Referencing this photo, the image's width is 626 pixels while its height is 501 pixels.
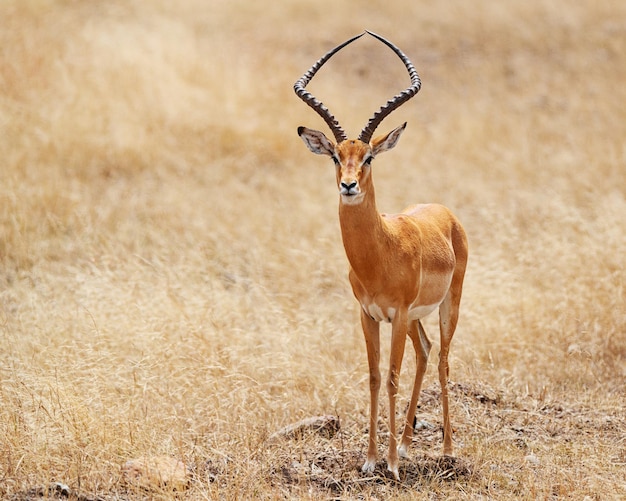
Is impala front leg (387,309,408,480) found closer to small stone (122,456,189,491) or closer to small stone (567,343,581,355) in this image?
small stone (122,456,189,491)

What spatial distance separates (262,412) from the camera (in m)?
6.71

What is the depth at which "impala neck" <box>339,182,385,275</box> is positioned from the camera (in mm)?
5336

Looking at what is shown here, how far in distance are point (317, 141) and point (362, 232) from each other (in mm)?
698

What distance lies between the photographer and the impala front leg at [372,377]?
5.63m

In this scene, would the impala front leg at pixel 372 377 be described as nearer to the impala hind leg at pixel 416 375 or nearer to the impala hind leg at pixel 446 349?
the impala hind leg at pixel 416 375

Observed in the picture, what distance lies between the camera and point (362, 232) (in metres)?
5.36

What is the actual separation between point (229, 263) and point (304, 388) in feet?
11.5

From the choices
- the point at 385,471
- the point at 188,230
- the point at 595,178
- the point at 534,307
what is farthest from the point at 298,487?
the point at 595,178

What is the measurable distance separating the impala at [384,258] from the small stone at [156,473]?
3.97 feet

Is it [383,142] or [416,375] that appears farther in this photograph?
[416,375]

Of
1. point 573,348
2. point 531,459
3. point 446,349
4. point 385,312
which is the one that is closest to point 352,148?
point 385,312

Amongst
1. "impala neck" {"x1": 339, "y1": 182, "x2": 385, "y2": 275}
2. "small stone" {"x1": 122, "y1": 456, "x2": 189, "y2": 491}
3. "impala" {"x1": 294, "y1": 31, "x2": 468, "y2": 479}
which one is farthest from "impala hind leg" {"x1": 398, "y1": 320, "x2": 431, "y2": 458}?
"small stone" {"x1": 122, "y1": 456, "x2": 189, "y2": 491}

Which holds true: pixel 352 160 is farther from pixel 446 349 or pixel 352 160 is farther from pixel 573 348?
pixel 573 348

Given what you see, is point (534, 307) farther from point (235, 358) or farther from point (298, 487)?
point (298, 487)
